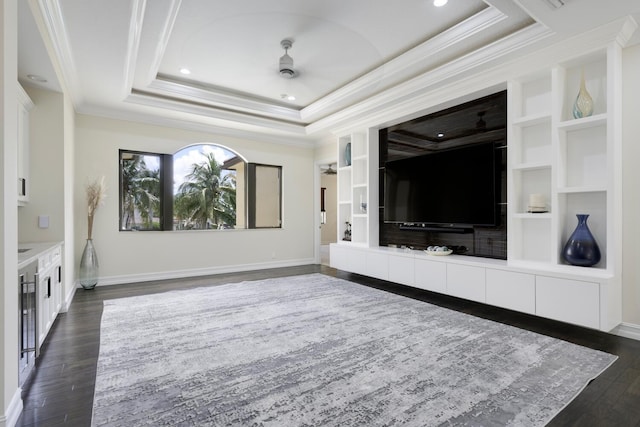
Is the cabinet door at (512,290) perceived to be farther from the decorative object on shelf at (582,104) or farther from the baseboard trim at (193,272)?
the baseboard trim at (193,272)

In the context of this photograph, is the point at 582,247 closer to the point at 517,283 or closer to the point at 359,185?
the point at 517,283

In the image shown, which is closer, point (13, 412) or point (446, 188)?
point (13, 412)

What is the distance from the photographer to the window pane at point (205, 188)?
6.01 metres

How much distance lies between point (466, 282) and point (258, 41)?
3454mm

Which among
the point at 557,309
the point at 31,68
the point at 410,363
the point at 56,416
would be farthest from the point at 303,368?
the point at 31,68

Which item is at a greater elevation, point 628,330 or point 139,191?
point 139,191

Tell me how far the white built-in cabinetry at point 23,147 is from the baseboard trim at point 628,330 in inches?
225

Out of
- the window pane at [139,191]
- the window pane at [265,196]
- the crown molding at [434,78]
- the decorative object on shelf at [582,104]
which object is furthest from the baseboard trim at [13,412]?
the window pane at [265,196]

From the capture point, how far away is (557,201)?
126 inches

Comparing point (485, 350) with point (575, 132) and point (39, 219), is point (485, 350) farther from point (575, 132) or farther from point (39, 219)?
point (39, 219)

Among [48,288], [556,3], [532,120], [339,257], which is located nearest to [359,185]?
[339,257]

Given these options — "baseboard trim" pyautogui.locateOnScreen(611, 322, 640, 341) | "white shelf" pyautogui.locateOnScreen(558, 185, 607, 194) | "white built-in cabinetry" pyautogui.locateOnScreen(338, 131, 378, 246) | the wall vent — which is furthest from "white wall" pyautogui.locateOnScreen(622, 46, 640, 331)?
"white built-in cabinetry" pyautogui.locateOnScreen(338, 131, 378, 246)

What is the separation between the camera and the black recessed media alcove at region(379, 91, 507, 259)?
3926 millimetres

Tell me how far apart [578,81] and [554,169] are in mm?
909
